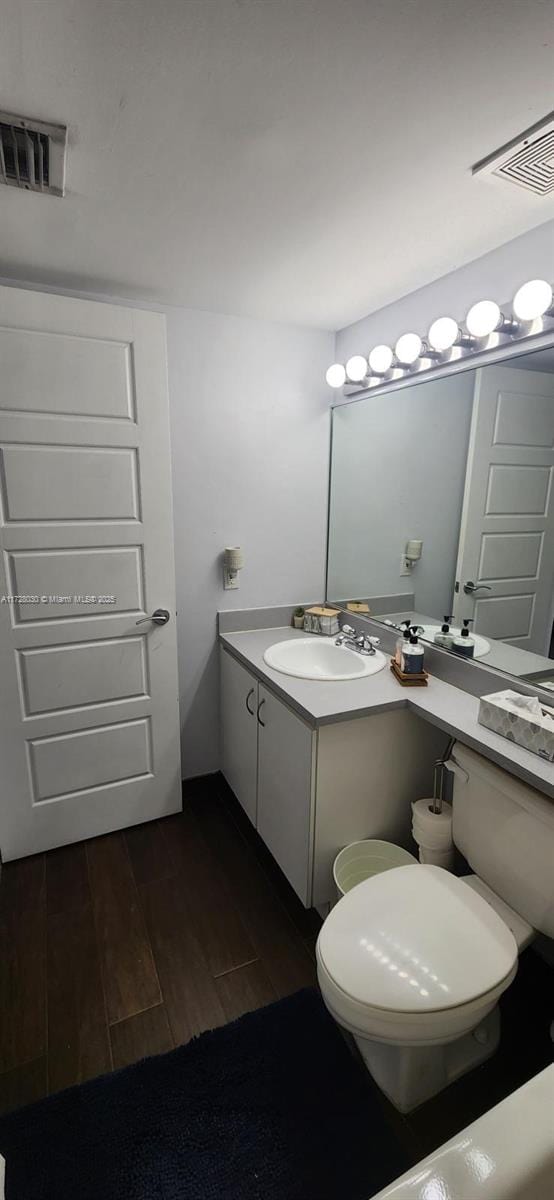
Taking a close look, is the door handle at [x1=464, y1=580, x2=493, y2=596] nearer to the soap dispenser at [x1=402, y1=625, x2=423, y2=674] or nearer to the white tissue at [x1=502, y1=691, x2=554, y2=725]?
the soap dispenser at [x1=402, y1=625, x2=423, y2=674]

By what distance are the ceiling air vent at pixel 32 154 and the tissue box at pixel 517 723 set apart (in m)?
1.63

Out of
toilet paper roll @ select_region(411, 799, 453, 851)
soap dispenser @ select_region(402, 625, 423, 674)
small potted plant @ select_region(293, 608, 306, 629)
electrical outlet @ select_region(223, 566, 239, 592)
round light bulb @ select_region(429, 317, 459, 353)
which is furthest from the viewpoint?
small potted plant @ select_region(293, 608, 306, 629)

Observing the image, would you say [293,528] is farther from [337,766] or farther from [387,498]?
[337,766]

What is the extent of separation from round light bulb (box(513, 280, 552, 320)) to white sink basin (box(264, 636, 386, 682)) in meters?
1.14

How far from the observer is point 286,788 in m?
1.57

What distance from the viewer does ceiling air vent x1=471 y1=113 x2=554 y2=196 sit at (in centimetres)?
95

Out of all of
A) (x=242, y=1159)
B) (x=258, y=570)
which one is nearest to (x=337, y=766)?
(x=242, y=1159)

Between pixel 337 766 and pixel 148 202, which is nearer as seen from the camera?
pixel 148 202

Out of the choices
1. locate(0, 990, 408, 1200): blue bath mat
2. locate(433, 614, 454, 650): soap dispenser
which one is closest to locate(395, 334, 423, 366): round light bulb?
locate(433, 614, 454, 650): soap dispenser

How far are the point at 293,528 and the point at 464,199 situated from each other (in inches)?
51.8

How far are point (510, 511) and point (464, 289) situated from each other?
0.74 metres

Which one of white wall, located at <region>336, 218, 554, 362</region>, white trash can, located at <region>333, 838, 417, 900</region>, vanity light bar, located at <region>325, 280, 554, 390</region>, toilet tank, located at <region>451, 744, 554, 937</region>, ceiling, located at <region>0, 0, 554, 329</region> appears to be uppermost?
ceiling, located at <region>0, 0, 554, 329</region>

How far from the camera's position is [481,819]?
1.23m

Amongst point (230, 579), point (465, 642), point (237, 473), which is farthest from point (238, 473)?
point (465, 642)
